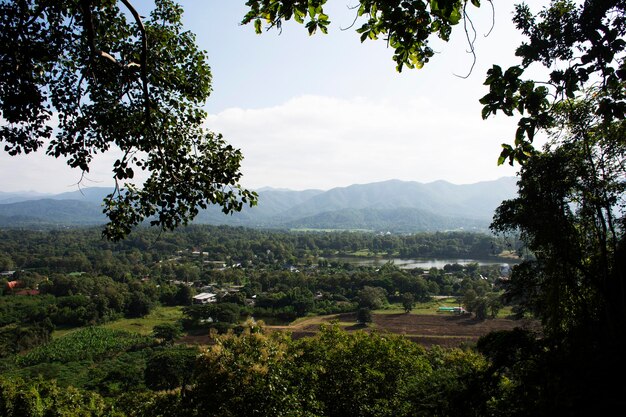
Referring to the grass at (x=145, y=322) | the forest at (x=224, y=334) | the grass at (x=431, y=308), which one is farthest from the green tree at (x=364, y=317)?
the grass at (x=145, y=322)

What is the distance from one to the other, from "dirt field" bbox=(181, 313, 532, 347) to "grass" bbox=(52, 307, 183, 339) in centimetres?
736

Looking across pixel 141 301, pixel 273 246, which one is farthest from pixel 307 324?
pixel 273 246

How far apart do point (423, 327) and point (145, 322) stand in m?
28.2

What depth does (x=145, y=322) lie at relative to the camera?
38531mm

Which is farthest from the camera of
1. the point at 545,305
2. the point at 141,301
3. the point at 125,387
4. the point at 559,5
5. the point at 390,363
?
the point at 141,301

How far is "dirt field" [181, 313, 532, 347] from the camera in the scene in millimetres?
28938

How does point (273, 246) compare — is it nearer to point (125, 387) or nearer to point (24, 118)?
point (125, 387)

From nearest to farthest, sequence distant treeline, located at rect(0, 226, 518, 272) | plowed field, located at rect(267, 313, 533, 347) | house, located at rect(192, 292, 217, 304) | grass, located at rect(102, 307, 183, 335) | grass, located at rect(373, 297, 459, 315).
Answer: plowed field, located at rect(267, 313, 533, 347) < grass, located at rect(102, 307, 183, 335) < grass, located at rect(373, 297, 459, 315) < house, located at rect(192, 292, 217, 304) < distant treeline, located at rect(0, 226, 518, 272)

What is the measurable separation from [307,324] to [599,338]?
33.3 metres

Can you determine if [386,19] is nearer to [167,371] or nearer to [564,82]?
[564,82]

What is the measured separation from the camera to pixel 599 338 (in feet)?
11.1

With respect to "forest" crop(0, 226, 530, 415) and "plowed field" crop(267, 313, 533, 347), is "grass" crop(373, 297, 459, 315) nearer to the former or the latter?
"forest" crop(0, 226, 530, 415)

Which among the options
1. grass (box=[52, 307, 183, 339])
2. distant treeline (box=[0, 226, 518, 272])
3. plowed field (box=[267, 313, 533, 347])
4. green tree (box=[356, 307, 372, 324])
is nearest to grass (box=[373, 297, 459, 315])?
plowed field (box=[267, 313, 533, 347])

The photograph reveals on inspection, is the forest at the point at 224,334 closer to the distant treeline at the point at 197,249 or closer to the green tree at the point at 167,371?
the green tree at the point at 167,371
